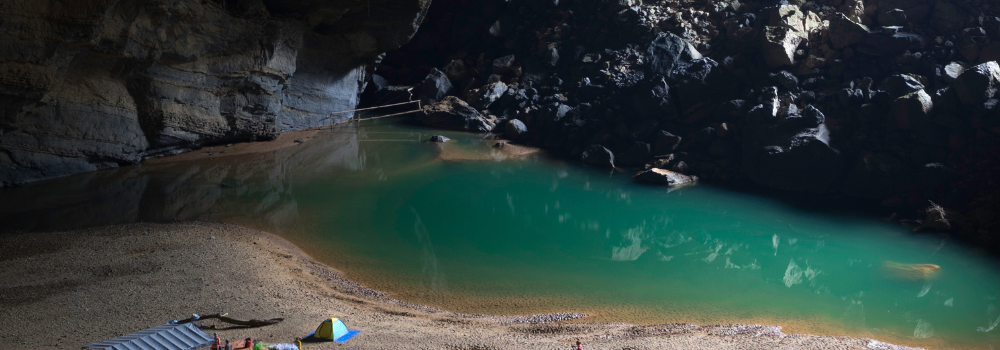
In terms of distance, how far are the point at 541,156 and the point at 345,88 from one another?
8372 mm

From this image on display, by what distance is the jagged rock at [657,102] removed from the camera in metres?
17.8

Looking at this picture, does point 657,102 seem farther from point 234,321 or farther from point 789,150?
point 234,321

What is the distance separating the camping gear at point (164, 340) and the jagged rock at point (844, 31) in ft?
56.6

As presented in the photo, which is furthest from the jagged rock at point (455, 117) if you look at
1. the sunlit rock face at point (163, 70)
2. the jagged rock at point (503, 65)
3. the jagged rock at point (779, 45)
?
the jagged rock at point (779, 45)

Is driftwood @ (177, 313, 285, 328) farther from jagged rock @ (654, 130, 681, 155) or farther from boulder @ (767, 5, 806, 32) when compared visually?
boulder @ (767, 5, 806, 32)

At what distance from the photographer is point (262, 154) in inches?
692

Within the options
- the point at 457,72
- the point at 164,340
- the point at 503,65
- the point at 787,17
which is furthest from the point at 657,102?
the point at 164,340

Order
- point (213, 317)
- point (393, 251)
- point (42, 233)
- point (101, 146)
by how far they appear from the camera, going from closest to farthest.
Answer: point (213, 317) → point (42, 233) → point (393, 251) → point (101, 146)

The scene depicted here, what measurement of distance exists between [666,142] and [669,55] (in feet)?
11.7

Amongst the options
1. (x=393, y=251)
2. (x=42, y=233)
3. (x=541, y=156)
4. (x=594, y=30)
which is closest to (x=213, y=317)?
(x=393, y=251)

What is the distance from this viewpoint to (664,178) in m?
15.5

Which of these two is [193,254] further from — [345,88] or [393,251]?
[345,88]

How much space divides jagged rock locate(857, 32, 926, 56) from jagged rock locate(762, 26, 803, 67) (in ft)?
5.44

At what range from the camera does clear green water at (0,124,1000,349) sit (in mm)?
8594
